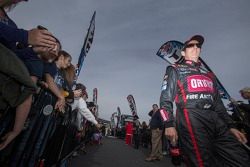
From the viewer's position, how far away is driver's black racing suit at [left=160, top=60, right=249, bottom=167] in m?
2.70

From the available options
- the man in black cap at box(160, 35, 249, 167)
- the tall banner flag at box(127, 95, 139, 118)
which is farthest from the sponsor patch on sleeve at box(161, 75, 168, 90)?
the tall banner flag at box(127, 95, 139, 118)

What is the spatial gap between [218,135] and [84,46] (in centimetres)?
457

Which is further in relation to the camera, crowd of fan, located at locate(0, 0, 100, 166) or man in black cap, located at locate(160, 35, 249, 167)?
man in black cap, located at locate(160, 35, 249, 167)

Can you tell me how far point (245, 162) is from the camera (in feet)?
8.86

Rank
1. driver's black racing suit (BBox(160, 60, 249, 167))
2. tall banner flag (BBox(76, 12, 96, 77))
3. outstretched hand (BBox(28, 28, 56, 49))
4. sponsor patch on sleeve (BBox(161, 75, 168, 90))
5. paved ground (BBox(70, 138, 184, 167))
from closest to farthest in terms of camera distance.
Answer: outstretched hand (BBox(28, 28, 56, 49)) → driver's black racing suit (BBox(160, 60, 249, 167)) → sponsor patch on sleeve (BBox(161, 75, 168, 90)) → paved ground (BBox(70, 138, 184, 167)) → tall banner flag (BBox(76, 12, 96, 77))

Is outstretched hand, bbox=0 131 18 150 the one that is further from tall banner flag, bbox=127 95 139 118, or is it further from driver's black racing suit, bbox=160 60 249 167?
tall banner flag, bbox=127 95 139 118

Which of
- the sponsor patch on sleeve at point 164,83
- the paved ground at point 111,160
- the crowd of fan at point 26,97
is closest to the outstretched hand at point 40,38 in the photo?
the crowd of fan at point 26,97

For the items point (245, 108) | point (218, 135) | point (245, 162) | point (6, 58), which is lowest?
point (245, 162)

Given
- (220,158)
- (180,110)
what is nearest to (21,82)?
(180,110)

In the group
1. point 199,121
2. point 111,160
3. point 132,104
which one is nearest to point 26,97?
point 199,121

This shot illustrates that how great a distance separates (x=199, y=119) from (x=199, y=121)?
25mm

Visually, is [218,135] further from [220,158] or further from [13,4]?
[13,4]

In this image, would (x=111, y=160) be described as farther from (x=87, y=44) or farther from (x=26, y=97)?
(x=26, y=97)

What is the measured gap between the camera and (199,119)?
2.80 meters
